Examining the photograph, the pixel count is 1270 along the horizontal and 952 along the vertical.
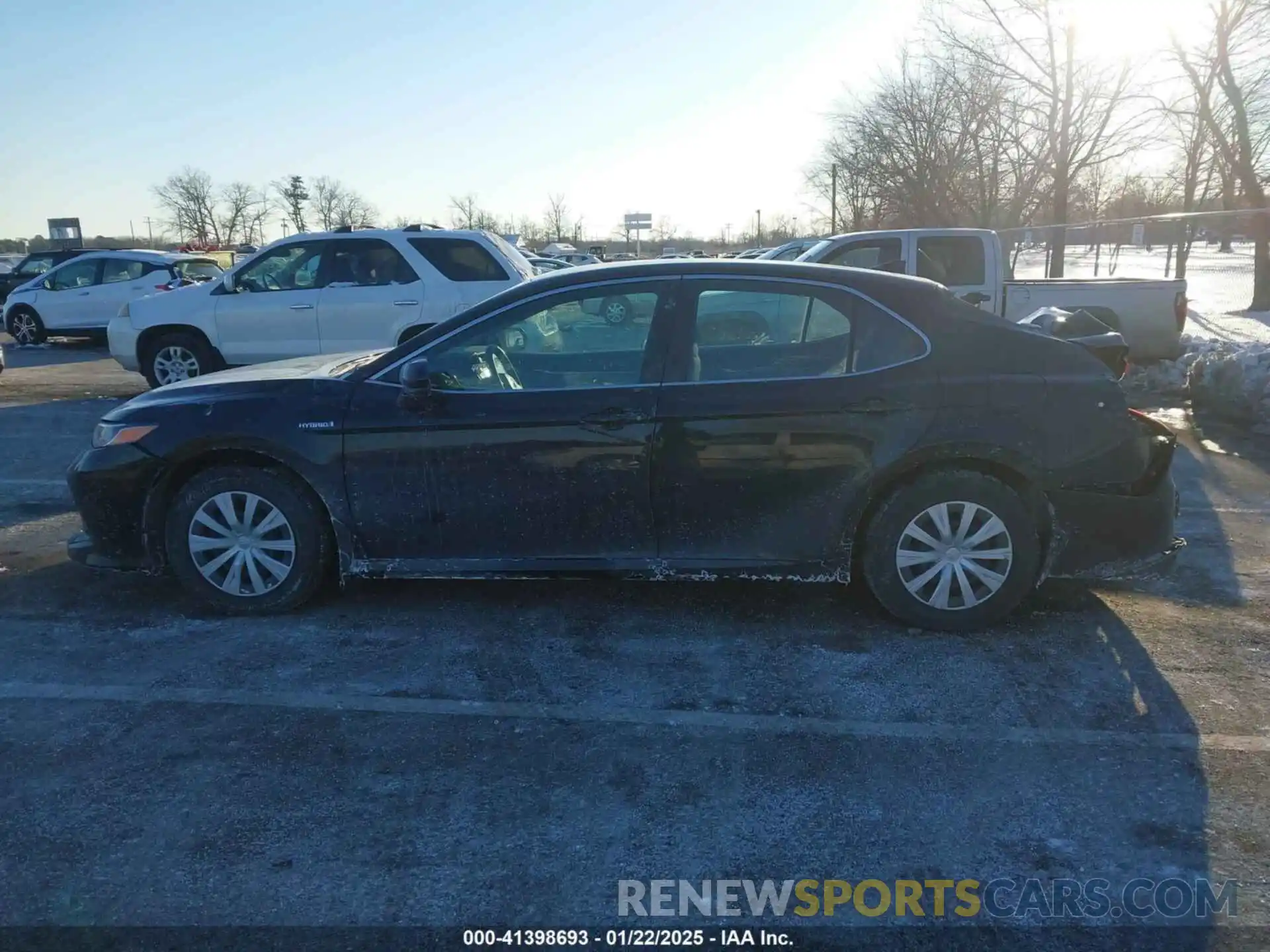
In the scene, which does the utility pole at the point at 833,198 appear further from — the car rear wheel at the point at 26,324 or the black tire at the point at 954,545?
the black tire at the point at 954,545

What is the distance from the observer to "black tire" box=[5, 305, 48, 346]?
17.6m

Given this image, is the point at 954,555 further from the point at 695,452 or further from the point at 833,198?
the point at 833,198

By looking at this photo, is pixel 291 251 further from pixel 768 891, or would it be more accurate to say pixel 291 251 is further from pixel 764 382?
pixel 768 891

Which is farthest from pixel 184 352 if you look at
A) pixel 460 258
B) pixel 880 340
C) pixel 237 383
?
pixel 880 340

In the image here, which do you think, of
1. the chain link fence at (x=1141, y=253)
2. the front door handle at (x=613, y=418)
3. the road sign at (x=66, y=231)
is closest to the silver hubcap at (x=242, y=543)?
the front door handle at (x=613, y=418)

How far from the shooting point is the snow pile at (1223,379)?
912 cm

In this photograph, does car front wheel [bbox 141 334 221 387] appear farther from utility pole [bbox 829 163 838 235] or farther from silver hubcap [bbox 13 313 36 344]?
utility pole [bbox 829 163 838 235]

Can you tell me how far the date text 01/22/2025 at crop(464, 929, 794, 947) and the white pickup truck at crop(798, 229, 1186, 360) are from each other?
29.6ft

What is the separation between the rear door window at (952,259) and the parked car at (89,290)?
39.6 feet

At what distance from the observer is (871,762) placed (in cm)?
340

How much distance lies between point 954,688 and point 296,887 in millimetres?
2553

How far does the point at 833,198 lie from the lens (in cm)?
4641

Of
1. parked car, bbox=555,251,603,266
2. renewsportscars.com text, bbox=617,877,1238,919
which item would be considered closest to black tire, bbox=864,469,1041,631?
renewsportscars.com text, bbox=617,877,1238,919

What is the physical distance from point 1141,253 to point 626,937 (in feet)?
77.8
